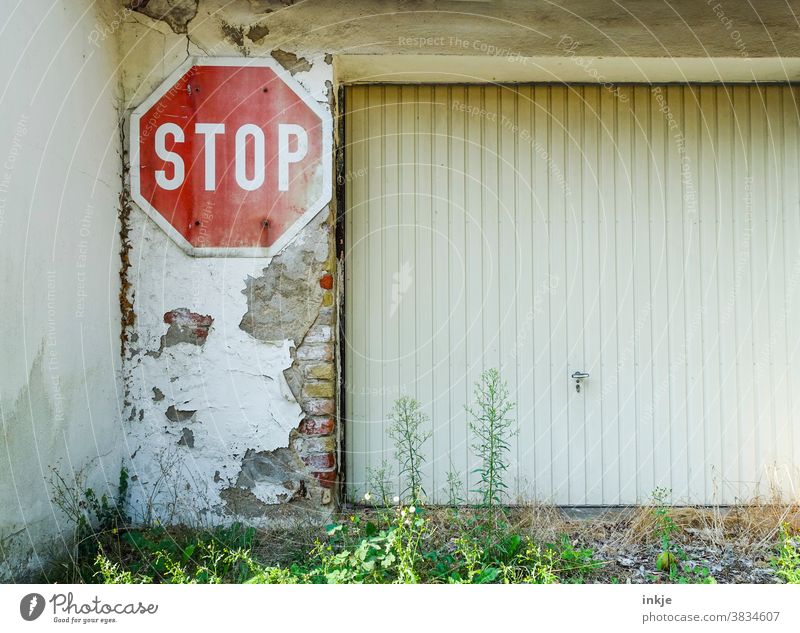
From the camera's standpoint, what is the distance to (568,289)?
12.6ft

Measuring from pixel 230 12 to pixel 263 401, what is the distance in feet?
6.28

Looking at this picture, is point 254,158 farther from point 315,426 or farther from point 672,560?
point 672,560

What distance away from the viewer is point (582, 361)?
12.5 feet

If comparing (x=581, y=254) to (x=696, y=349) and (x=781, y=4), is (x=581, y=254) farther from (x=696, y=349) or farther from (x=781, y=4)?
(x=781, y=4)

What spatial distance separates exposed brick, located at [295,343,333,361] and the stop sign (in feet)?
1.64

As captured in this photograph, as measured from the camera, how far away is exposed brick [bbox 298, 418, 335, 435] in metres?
3.44

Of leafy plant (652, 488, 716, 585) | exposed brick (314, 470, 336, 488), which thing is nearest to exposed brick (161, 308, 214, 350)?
exposed brick (314, 470, 336, 488)

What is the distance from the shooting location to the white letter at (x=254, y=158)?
3430mm

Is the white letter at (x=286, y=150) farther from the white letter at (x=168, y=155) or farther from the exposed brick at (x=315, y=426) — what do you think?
the exposed brick at (x=315, y=426)

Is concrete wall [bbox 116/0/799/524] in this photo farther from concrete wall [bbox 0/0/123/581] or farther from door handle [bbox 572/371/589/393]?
door handle [bbox 572/371/589/393]

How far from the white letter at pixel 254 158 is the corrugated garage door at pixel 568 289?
56 cm

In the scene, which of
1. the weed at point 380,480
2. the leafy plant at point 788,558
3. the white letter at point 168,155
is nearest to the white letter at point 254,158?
the white letter at point 168,155

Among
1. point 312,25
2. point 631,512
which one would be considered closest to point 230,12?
point 312,25

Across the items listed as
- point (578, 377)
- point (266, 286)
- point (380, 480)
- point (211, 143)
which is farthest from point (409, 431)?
point (211, 143)
